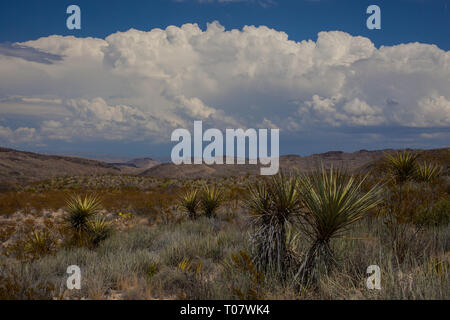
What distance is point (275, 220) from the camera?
5.01 m

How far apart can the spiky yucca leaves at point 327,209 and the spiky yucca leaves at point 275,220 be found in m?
0.33

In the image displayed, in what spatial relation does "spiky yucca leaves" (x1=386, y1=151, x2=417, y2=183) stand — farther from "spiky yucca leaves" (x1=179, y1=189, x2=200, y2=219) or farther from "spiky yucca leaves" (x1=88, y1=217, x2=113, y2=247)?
"spiky yucca leaves" (x1=88, y1=217, x2=113, y2=247)

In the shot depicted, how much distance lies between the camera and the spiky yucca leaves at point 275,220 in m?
4.91

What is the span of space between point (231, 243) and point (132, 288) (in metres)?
3.50

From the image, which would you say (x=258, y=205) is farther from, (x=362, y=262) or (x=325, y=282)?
(x=362, y=262)

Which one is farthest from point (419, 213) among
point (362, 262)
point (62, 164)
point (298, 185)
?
point (62, 164)

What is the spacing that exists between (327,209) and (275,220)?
0.99m

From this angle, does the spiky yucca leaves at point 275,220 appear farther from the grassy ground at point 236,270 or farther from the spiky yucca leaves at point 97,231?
the spiky yucca leaves at point 97,231

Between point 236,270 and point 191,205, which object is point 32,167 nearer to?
point 191,205

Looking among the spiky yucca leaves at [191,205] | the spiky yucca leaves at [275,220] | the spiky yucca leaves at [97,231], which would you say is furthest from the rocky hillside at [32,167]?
the spiky yucca leaves at [275,220]

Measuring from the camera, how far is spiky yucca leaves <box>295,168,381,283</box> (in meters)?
4.31

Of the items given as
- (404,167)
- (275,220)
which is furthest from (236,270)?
(404,167)

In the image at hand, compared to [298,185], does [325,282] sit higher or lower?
lower

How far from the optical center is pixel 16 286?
4.28 meters
